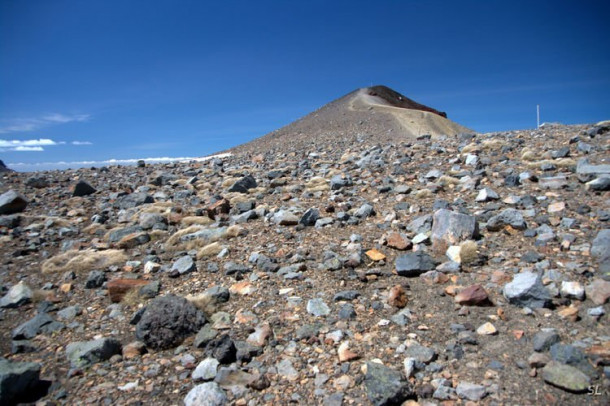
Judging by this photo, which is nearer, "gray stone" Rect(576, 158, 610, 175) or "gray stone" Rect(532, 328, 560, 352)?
"gray stone" Rect(532, 328, 560, 352)

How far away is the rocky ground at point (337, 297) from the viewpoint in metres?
2.94

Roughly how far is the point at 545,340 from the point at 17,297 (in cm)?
681

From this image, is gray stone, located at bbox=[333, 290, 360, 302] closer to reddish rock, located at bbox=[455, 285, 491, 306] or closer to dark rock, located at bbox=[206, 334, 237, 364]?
reddish rock, located at bbox=[455, 285, 491, 306]

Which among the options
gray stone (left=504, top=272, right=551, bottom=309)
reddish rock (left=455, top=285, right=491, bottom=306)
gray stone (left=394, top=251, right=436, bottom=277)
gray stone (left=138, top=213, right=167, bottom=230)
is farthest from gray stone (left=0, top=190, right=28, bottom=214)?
gray stone (left=504, top=272, right=551, bottom=309)

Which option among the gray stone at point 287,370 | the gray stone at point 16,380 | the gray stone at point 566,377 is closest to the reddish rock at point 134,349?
the gray stone at point 16,380

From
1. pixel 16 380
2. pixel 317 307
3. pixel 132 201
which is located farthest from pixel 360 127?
pixel 16 380

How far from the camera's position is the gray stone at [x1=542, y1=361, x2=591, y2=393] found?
2.51m

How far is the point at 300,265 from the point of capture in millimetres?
5043

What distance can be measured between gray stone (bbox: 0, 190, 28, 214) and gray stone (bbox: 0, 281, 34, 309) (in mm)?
6058

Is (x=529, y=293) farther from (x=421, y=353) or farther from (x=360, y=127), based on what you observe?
(x=360, y=127)

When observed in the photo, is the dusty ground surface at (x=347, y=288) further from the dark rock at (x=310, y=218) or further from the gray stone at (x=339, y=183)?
the gray stone at (x=339, y=183)

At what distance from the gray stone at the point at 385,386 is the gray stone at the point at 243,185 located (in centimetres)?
784

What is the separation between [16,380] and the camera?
10.1 ft

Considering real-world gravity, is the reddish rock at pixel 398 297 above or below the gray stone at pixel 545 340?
above
